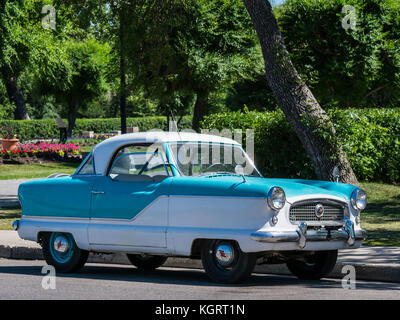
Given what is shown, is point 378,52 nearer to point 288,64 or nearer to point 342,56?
point 342,56

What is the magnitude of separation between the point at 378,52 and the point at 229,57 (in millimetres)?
5399

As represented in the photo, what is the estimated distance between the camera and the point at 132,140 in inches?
364

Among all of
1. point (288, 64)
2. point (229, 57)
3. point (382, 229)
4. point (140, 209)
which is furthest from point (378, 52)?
point (140, 209)

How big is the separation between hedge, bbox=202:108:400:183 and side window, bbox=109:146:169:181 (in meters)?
9.06

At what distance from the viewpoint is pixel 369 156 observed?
63.8ft

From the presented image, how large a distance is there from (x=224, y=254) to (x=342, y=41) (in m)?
17.7

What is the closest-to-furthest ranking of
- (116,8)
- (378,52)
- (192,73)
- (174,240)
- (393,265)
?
(174,240), (393,265), (116,8), (192,73), (378,52)

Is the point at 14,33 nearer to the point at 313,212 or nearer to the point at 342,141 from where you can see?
the point at 342,141

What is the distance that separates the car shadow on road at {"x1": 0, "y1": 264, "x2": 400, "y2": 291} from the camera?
8422mm

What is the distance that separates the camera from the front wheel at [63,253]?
944 cm

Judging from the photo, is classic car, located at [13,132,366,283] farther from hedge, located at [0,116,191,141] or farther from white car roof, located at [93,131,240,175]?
hedge, located at [0,116,191,141]

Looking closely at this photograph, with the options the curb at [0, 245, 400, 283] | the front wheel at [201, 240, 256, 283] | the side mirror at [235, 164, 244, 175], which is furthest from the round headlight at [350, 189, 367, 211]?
the front wheel at [201, 240, 256, 283]

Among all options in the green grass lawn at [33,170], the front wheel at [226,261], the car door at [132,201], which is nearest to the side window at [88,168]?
the car door at [132,201]

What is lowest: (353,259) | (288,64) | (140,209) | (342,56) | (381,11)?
(353,259)
